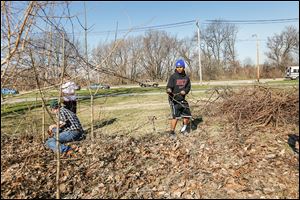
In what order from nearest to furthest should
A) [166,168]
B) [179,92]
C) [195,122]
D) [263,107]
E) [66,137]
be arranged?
1. [166,168]
2. [66,137]
3. [263,107]
4. [179,92]
5. [195,122]

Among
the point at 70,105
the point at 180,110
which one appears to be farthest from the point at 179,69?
the point at 70,105

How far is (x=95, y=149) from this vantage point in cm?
500

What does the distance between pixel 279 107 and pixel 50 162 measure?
414 centimetres

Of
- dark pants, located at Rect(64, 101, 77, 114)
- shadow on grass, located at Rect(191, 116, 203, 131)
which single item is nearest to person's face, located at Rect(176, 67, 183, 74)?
shadow on grass, located at Rect(191, 116, 203, 131)

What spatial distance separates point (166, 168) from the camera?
13.7 ft

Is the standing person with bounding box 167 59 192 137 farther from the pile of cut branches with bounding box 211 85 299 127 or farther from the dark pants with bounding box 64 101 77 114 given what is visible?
the dark pants with bounding box 64 101 77 114

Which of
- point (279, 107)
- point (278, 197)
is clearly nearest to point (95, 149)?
point (278, 197)

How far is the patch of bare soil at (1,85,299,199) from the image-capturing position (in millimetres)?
3508

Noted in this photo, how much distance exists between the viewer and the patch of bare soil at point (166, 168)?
3.51 metres

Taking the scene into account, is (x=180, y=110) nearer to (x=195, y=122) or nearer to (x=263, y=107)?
(x=195, y=122)

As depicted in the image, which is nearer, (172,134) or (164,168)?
(164,168)

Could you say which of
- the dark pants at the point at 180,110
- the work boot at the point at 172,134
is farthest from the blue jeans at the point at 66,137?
the dark pants at the point at 180,110

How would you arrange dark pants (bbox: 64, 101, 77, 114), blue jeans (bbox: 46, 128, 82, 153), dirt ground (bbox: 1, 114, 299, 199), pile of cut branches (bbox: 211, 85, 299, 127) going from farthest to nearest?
dark pants (bbox: 64, 101, 77, 114) → pile of cut branches (bbox: 211, 85, 299, 127) → blue jeans (bbox: 46, 128, 82, 153) → dirt ground (bbox: 1, 114, 299, 199)

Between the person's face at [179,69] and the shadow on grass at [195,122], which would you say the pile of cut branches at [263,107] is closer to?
the shadow on grass at [195,122]
